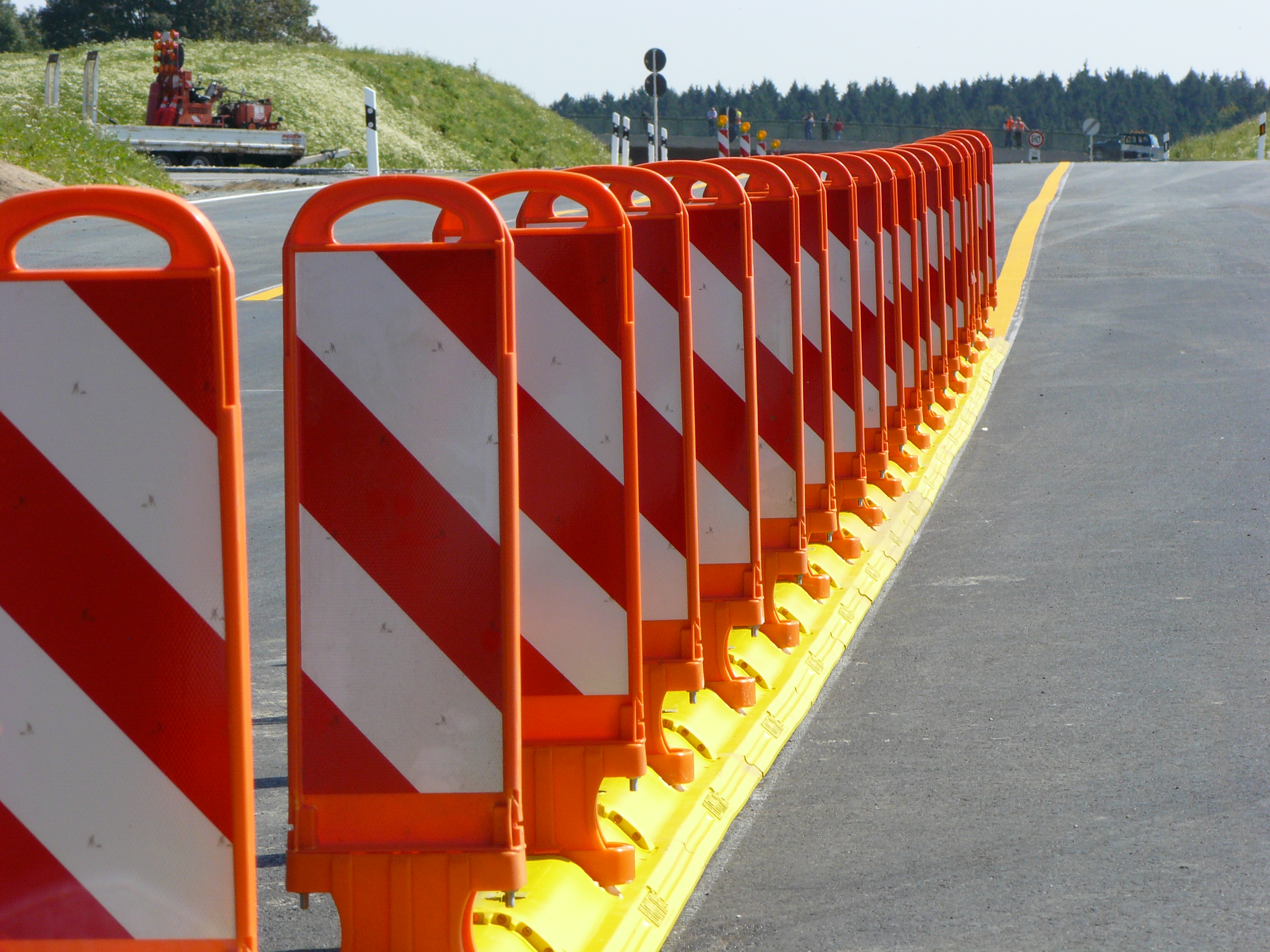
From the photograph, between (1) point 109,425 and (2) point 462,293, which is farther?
(2) point 462,293

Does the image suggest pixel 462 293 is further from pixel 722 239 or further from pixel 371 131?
pixel 371 131

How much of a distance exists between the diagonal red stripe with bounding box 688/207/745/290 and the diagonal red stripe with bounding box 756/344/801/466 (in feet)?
2.32

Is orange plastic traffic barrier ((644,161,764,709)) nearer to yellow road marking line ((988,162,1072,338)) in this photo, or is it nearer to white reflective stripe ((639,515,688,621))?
white reflective stripe ((639,515,688,621))

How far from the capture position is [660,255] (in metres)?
4.03

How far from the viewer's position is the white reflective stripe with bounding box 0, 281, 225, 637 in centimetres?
230

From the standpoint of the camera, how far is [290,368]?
9.08ft

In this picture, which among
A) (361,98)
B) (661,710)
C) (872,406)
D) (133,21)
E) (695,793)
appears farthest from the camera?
(133,21)

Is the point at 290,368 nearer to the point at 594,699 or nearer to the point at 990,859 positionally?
the point at 594,699

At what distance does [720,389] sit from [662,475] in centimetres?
72

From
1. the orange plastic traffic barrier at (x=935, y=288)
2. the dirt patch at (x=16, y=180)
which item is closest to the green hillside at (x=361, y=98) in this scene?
the dirt patch at (x=16, y=180)

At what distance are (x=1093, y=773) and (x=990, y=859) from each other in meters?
0.63

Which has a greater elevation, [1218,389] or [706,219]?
[706,219]

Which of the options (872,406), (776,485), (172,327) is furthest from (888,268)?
(172,327)

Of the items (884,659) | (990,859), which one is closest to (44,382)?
(990,859)
